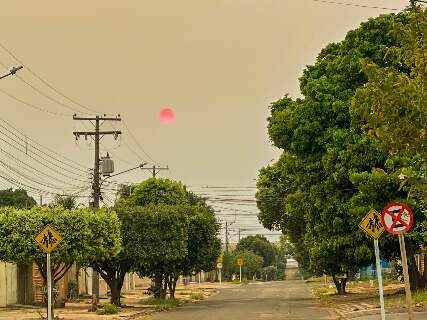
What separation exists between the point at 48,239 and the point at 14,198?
6729 centimetres

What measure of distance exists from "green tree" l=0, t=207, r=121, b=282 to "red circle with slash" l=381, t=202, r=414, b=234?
1457 cm

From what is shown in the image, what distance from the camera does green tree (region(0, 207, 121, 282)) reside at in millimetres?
26625

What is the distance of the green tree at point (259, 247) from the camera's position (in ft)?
430

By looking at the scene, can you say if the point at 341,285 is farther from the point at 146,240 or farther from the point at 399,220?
the point at 399,220

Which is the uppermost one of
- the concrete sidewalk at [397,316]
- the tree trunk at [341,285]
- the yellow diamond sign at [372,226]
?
the yellow diamond sign at [372,226]

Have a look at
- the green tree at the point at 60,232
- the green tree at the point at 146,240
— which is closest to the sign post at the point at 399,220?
the green tree at the point at 60,232

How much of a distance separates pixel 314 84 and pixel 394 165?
5985 mm

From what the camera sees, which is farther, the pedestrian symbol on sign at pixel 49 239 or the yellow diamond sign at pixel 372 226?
the pedestrian symbol on sign at pixel 49 239

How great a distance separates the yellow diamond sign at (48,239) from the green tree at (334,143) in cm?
1250

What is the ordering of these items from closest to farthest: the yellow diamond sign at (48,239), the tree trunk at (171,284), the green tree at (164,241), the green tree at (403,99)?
the green tree at (403,99) < the yellow diamond sign at (48,239) < the green tree at (164,241) < the tree trunk at (171,284)

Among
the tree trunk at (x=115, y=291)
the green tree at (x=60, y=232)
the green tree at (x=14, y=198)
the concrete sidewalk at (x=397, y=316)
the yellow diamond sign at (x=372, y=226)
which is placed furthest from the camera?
the green tree at (x=14, y=198)

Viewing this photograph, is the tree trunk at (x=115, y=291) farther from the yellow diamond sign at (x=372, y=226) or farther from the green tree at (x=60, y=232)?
the yellow diamond sign at (x=372, y=226)

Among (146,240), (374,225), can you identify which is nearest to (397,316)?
(374,225)

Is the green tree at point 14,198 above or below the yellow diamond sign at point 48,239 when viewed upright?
above
